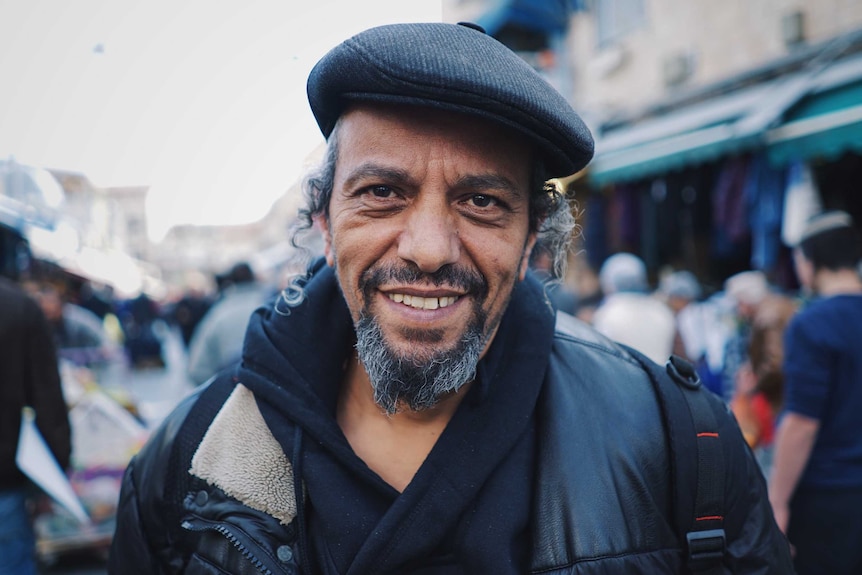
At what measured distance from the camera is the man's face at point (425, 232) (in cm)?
140

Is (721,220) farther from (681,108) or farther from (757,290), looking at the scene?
(681,108)

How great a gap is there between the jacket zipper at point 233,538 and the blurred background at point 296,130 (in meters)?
0.77

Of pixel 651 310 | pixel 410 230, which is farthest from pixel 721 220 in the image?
pixel 410 230

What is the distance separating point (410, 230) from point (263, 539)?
0.72 metres

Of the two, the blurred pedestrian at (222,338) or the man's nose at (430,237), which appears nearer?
the man's nose at (430,237)

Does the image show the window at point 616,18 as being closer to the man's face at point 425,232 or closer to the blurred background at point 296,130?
the blurred background at point 296,130

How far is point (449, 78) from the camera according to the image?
1282 millimetres

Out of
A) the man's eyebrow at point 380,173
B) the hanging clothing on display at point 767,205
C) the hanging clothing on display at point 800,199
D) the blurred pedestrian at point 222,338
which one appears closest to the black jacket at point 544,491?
the man's eyebrow at point 380,173

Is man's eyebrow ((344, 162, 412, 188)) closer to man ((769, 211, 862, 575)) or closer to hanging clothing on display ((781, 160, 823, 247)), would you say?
man ((769, 211, 862, 575))

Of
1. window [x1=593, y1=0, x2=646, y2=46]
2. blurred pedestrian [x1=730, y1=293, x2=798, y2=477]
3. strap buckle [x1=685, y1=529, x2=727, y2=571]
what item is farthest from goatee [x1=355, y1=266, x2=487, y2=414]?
window [x1=593, y1=0, x2=646, y2=46]

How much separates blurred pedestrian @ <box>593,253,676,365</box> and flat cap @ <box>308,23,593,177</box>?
124 inches

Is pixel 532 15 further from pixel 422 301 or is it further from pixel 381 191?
pixel 422 301

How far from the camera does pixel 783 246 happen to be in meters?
5.45

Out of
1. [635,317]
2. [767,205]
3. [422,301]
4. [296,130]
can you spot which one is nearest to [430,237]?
[422,301]
